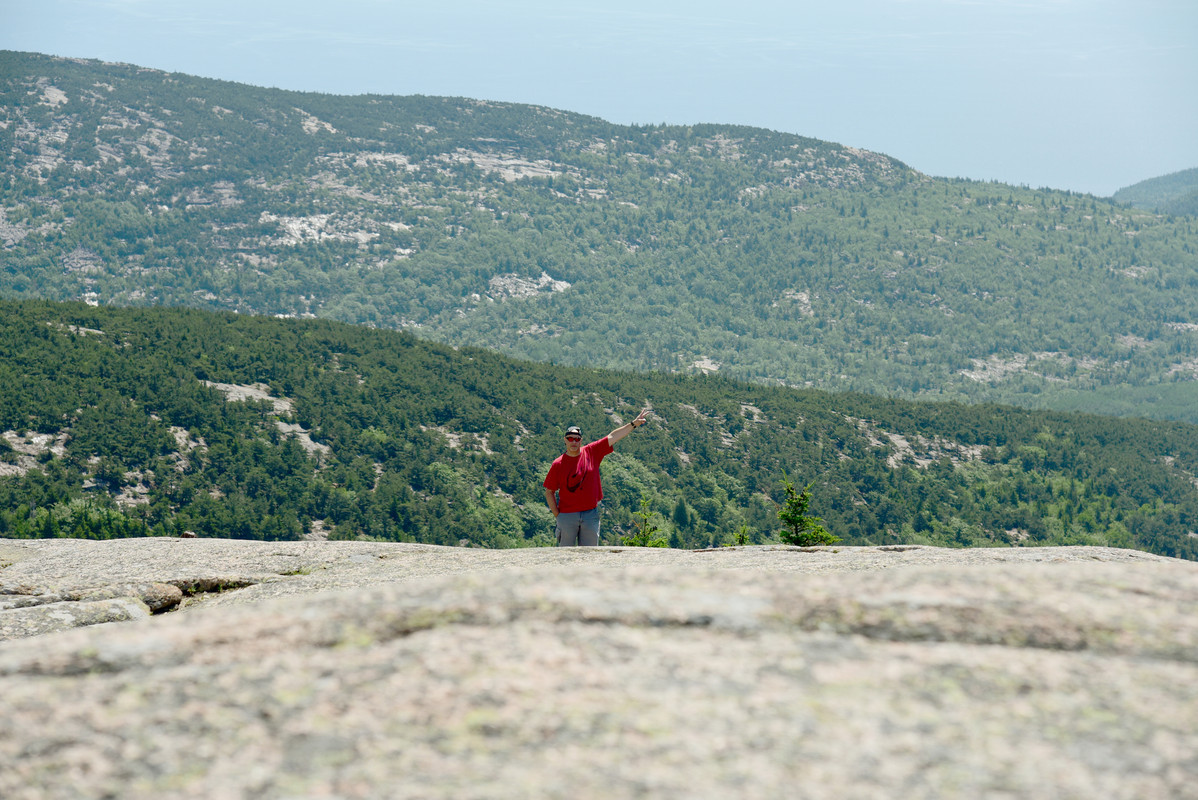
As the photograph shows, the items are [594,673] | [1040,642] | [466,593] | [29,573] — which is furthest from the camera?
[29,573]

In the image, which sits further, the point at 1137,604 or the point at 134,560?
the point at 134,560

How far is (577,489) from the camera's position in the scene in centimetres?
1680

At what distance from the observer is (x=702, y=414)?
5310 inches

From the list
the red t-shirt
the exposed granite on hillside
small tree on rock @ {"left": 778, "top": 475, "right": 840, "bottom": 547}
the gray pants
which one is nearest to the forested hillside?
small tree on rock @ {"left": 778, "top": 475, "right": 840, "bottom": 547}

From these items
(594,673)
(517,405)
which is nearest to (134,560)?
(594,673)

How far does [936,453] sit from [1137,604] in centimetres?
14329

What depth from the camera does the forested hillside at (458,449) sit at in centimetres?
6831

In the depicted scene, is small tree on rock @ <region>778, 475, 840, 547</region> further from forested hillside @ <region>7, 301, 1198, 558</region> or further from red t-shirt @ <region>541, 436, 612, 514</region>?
forested hillside @ <region>7, 301, 1198, 558</region>

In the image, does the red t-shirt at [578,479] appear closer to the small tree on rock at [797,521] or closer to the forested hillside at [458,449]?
the small tree on rock at [797,521]

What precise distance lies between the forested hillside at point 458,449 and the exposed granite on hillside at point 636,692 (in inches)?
2043

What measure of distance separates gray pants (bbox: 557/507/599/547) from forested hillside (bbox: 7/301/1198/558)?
43559 millimetres

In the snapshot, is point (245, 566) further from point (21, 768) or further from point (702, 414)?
point (702, 414)

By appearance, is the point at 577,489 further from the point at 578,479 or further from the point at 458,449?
the point at 458,449

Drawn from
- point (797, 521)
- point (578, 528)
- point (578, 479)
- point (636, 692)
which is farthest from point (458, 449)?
point (636, 692)
